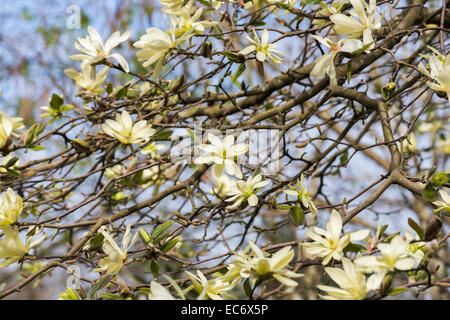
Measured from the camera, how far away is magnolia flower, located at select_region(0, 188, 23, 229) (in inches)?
34.2

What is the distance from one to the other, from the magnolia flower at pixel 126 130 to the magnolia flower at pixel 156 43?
12 centimetres

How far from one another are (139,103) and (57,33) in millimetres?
1867

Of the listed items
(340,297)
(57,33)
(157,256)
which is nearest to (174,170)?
(157,256)

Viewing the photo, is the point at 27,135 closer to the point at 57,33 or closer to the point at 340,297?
the point at 340,297

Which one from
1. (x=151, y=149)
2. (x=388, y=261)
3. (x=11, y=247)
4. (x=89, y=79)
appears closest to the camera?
(x=388, y=261)

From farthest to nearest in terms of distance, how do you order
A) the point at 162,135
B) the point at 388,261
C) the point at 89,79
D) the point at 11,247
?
the point at 89,79, the point at 162,135, the point at 11,247, the point at 388,261

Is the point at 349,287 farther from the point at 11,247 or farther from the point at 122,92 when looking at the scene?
the point at 122,92

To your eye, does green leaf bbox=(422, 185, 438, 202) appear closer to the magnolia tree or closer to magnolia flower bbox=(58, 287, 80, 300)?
the magnolia tree

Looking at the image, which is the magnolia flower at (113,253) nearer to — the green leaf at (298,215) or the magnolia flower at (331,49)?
the green leaf at (298,215)

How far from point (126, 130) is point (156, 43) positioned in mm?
190

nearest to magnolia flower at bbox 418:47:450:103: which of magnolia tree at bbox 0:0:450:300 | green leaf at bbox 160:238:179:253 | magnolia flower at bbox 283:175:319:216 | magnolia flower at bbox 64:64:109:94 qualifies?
magnolia tree at bbox 0:0:450:300

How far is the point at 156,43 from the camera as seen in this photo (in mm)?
927

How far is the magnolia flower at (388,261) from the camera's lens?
0.62 metres

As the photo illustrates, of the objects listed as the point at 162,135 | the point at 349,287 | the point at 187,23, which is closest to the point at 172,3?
the point at 187,23
